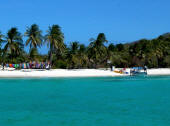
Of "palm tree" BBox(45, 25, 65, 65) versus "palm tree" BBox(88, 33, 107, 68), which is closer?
"palm tree" BBox(45, 25, 65, 65)

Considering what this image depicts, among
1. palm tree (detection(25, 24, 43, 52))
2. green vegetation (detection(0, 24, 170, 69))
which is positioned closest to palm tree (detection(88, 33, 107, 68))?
green vegetation (detection(0, 24, 170, 69))

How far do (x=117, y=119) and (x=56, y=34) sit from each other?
3652cm

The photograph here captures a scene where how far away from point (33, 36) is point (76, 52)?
26.6 feet

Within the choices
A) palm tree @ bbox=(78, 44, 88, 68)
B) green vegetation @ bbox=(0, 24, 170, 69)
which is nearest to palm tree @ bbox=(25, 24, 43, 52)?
green vegetation @ bbox=(0, 24, 170, 69)

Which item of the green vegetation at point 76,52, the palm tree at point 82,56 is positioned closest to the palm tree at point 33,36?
the green vegetation at point 76,52

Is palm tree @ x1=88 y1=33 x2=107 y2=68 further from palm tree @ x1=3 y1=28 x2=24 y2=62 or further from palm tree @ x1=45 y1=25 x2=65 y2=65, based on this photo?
palm tree @ x1=3 y1=28 x2=24 y2=62

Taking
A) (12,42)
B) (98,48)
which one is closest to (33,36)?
(12,42)

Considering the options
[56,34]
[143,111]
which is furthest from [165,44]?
[143,111]

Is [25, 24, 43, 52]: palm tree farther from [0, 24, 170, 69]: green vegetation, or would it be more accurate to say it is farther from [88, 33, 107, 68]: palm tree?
[88, 33, 107, 68]: palm tree

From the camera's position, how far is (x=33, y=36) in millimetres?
48875

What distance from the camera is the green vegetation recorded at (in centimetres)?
4628

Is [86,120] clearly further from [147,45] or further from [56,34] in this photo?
[147,45]

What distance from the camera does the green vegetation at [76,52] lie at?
1822 inches

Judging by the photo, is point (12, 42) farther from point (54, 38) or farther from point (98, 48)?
point (98, 48)
